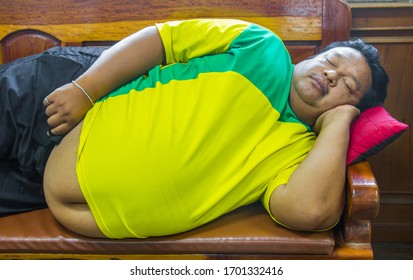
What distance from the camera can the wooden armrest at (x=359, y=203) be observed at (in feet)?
3.25

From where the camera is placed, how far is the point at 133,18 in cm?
155

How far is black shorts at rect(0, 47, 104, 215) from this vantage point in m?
1.17

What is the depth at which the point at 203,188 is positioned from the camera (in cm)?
109

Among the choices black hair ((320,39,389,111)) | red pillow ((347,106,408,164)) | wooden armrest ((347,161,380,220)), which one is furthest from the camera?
black hair ((320,39,389,111))

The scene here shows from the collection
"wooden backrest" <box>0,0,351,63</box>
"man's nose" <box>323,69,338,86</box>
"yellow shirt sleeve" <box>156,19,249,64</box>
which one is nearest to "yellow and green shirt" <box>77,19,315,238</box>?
"yellow shirt sleeve" <box>156,19,249,64</box>

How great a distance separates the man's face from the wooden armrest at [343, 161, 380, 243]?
19 centimetres

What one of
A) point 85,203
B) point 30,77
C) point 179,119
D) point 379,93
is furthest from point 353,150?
point 30,77

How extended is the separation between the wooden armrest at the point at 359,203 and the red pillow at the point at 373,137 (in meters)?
0.03

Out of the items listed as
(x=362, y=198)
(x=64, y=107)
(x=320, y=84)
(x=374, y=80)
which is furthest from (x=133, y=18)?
(x=362, y=198)

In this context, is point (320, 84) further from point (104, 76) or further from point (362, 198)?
point (104, 76)

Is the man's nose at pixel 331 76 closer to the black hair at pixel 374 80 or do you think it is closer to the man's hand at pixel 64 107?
the black hair at pixel 374 80

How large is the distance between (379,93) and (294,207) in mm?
434

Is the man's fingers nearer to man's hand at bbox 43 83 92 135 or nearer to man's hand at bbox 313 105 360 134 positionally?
man's hand at bbox 43 83 92 135
